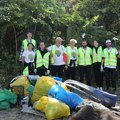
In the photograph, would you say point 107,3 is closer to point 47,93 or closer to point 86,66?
point 86,66

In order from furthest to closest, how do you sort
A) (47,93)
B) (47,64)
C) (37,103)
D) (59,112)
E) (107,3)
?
(107,3), (47,64), (47,93), (37,103), (59,112)

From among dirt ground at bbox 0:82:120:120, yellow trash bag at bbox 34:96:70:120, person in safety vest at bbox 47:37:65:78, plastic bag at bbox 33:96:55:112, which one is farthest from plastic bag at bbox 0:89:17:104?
person in safety vest at bbox 47:37:65:78

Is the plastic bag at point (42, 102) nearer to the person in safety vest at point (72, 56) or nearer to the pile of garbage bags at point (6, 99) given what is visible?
the pile of garbage bags at point (6, 99)

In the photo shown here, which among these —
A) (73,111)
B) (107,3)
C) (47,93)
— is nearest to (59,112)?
(73,111)

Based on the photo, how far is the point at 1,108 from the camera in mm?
8406

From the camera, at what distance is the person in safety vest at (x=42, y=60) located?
431 inches

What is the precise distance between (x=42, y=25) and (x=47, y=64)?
12.0 feet

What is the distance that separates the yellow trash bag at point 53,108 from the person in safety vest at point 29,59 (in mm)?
3491

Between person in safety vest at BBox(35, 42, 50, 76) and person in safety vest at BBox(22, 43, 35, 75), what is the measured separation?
249mm

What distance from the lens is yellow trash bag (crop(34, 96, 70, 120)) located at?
736 centimetres

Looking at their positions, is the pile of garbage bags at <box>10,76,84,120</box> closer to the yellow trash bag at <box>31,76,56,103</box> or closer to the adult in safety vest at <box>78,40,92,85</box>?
the yellow trash bag at <box>31,76,56,103</box>

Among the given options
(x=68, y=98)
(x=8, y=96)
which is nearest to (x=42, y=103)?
(x=68, y=98)

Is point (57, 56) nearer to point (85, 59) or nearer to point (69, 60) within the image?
point (69, 60)

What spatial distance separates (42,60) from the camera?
11.0 meters
